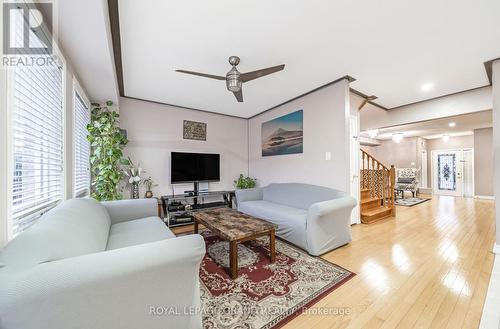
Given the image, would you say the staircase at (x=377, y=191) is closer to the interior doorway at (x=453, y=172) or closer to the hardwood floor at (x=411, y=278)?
the hardwood floor at (x=411, y=278)

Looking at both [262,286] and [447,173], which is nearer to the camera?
[262,286]

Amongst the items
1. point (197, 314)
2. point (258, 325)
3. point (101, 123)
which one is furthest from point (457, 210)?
point (101, 123)

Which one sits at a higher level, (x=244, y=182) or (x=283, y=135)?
(x=283, y=135)

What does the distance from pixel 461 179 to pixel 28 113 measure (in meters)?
11.0

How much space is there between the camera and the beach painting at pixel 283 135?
3850 millimetres

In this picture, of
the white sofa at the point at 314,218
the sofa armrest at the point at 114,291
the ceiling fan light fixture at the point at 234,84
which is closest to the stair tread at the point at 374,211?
the white sofa at the point at 314,218

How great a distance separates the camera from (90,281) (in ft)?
2.89

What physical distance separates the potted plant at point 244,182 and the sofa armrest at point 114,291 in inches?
141

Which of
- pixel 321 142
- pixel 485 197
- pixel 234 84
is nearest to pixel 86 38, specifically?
pixel 234 84

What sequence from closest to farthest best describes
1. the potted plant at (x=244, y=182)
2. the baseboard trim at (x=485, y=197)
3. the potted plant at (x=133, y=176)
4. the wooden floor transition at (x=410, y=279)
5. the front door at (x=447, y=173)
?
1. the wooden floor transition at (x=410, y=279)
2. the potted plant at (x=133, y=176)
3. the potted plant at (x=244, y=182)
4. the baseboard trim at (x=485, y=197)
5. the front door at (x=447, y=173)

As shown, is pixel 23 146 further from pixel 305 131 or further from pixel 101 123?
pixel 305 131

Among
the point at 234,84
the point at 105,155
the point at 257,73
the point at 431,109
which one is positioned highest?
the point at 431,109

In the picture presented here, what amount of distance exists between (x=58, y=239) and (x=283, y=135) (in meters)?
3.76

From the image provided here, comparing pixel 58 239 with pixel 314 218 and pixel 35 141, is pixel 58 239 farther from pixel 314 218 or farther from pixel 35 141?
pixel 314 218
